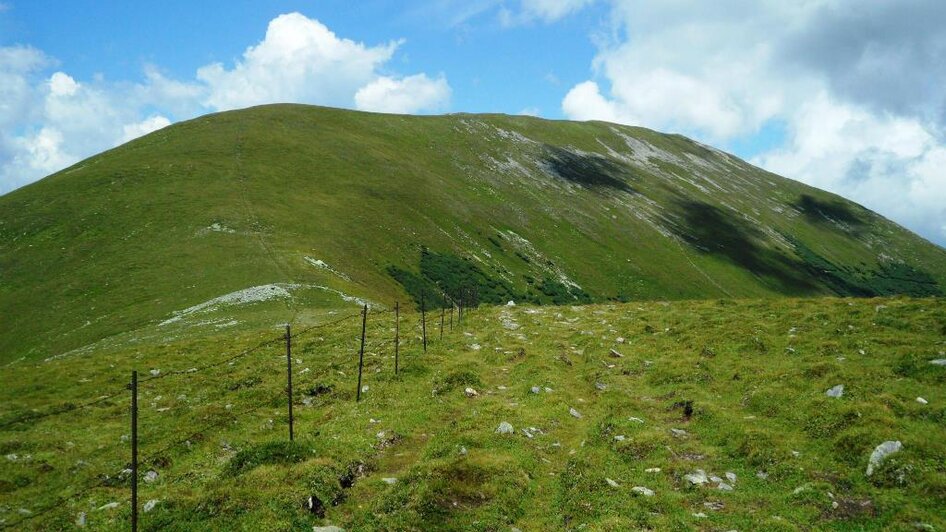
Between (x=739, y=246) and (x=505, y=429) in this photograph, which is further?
(x=739, y=246)

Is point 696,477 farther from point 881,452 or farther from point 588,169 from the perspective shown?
point 588,169

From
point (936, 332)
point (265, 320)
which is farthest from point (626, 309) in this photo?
point (265, 320)

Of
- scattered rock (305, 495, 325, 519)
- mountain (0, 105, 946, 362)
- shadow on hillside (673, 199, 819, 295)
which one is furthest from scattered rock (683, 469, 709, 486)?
shadow on hillside (673, 199, 819, 295)

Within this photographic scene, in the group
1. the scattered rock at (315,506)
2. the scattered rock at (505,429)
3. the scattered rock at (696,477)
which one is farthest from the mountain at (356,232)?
the scattered rock at (696,477)

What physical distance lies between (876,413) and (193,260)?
→ 192 feet

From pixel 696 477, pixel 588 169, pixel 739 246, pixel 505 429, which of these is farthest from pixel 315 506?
pixel 739 246

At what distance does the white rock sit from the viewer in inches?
606

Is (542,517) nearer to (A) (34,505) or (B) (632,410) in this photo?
(B) (632,410)

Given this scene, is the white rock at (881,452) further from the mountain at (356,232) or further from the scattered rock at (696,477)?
the mountain at (356,232)

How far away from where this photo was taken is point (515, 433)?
→ 68.1 ft

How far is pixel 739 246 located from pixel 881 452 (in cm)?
14577

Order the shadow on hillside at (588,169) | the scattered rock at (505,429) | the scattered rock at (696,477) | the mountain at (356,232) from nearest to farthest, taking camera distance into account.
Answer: the scattered rock at (696,477), the scattered rock at (505,429), the mountain at (356,232), the shadow on hillside at (588,169)

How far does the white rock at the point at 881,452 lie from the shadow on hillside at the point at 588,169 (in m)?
132

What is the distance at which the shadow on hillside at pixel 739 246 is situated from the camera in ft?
448
